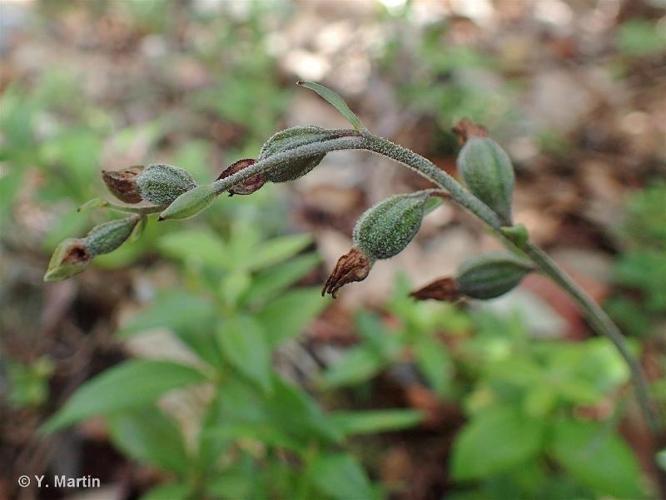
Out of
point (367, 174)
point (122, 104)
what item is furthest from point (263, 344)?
point (122, 104)

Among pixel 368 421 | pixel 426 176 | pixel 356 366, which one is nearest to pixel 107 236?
pixel 426 176

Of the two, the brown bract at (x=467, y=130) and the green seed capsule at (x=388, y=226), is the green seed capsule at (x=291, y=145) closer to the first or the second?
Result: the green seed capsule at (x=388, y=226)

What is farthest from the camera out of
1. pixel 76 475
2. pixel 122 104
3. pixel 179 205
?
pixel 122 104

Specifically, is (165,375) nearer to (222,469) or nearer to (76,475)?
(222,469)

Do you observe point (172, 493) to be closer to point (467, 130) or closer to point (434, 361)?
point (434, 361)

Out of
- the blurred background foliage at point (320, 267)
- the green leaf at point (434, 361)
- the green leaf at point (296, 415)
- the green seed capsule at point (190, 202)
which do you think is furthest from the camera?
the green leaf at point (434, 361)

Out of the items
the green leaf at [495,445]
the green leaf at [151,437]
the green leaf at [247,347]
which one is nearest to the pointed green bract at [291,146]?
the green leaf at [247,347]

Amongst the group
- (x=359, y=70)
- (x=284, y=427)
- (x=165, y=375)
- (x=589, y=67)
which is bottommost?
(x=589, y=67)
